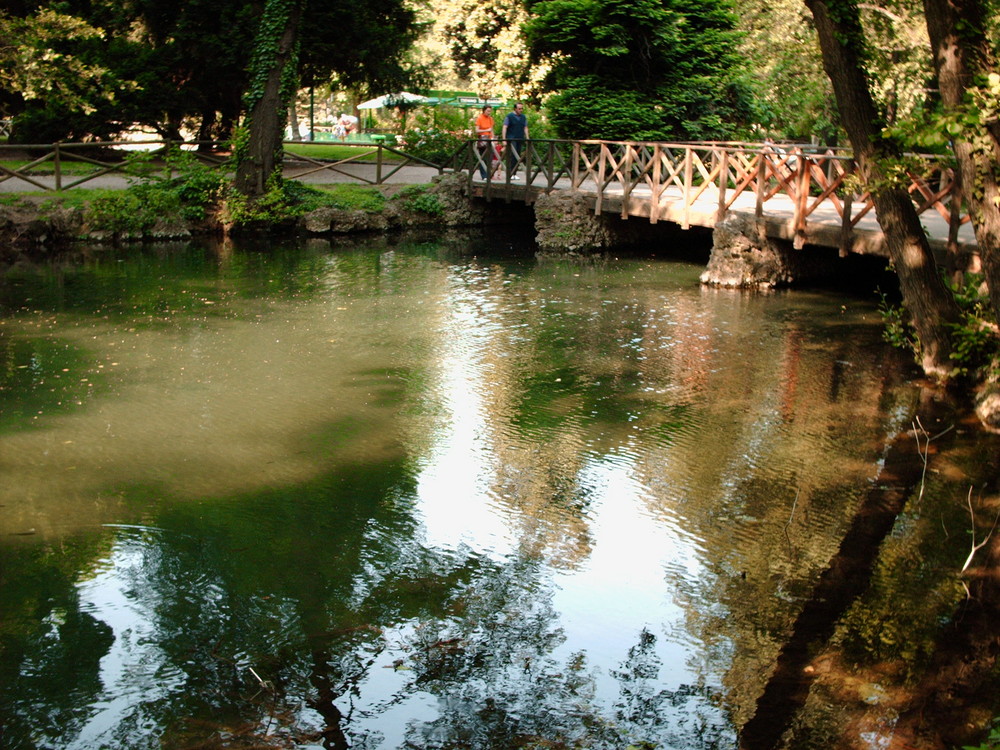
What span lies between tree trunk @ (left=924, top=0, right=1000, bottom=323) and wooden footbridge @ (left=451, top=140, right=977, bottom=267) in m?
1.83

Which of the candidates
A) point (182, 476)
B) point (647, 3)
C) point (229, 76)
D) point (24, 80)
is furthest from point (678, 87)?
point (182, 476)

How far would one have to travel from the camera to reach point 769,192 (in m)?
13.5

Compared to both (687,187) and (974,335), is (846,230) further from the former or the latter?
(687,187)

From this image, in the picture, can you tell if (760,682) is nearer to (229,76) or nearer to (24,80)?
(24,80)

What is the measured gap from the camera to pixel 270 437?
8109 millimetres

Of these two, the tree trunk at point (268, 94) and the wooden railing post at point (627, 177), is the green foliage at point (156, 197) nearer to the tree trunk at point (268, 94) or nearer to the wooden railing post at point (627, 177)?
the tree trunk at point (268, 94)

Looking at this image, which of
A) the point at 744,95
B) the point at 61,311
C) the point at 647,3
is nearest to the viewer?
the point at 61,311

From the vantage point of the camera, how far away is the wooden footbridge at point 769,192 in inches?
412

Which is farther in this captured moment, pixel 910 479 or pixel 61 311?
pixel 61 311

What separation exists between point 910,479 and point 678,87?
15969 millimetres

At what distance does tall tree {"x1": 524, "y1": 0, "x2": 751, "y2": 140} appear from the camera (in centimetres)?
A: 2120

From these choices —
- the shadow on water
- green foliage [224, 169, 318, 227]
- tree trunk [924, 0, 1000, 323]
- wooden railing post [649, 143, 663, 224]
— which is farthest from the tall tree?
the shadow on water

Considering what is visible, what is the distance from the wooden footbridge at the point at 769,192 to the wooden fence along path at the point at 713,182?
0.02m

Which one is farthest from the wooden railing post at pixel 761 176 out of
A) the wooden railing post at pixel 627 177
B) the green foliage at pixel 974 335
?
the green foliage at pixel 974 335
